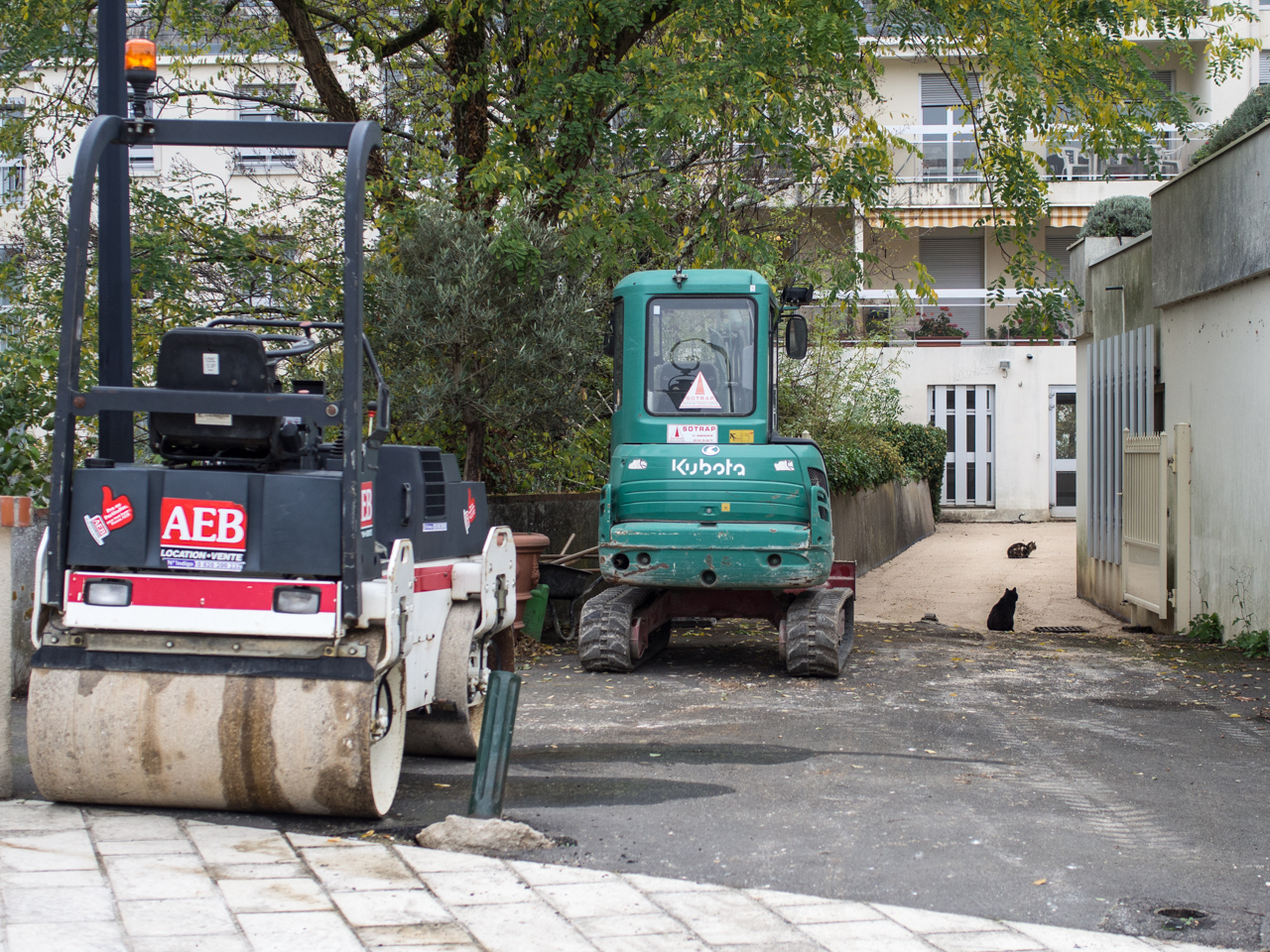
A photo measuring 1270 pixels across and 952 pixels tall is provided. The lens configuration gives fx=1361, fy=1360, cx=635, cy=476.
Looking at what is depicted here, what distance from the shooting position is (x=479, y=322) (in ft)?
36.3

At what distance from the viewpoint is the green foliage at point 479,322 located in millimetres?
11023

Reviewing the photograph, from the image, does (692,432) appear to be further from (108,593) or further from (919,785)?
(108,593)

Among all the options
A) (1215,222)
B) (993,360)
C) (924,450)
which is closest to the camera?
(1215,222)

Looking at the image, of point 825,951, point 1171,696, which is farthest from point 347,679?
point 1171,696

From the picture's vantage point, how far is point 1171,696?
9102mm

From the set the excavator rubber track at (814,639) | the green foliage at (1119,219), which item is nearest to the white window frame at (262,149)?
the excavator rubber track at (814,639)

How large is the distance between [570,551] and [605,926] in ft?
28.8

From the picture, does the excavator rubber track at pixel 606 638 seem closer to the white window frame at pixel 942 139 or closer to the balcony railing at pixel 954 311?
the balcony railing at pixel 954 311

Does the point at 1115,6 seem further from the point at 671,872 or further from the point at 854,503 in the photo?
the point at 671,872

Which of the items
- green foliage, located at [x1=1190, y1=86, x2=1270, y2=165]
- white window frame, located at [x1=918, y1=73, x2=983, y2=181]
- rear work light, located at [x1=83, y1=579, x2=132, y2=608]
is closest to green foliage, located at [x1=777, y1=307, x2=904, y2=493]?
green foliage, located at [x1=1190, y1=86, x2=1270, y2=165]

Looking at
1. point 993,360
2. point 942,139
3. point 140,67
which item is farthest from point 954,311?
point 140,67

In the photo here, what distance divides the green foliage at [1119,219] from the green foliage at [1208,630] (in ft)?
21.8

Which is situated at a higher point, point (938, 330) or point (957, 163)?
point (957, 163)

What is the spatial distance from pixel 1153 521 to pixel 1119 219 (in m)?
5.67
